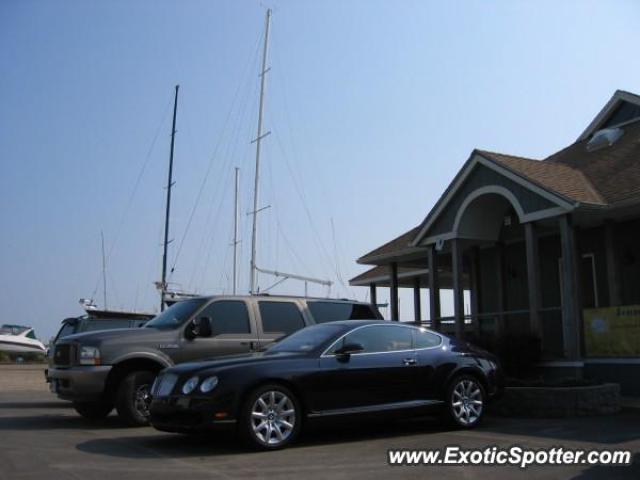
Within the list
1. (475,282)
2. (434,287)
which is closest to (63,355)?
(434,287)

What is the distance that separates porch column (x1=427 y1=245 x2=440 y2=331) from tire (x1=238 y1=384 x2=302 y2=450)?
10186 mm

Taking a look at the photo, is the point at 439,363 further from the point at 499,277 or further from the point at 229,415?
the point at 499,277

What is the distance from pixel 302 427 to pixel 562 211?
26.8ft

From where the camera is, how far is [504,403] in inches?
455

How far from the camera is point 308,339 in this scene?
30.8ft

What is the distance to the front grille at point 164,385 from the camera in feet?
27.7

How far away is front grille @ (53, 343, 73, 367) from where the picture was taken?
10922mm

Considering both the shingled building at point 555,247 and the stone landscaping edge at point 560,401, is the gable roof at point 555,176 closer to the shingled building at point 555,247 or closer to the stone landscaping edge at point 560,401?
the shingled building at point 555,247

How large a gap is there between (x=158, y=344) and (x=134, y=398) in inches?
33.0

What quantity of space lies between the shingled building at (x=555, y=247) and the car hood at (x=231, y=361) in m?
7.11

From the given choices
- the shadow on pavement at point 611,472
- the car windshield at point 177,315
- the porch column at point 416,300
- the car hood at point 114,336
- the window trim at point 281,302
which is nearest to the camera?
the shadow on pavement at point 611,472

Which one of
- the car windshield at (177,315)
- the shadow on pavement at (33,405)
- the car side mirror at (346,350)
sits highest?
the car windshield at (177,315)

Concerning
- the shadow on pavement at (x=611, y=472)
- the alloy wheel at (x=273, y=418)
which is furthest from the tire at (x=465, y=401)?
the shadow on pavement at (x=611, y=472)

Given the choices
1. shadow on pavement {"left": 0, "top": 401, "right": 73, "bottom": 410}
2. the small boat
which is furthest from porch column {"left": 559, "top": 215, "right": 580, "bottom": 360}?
the small boat
